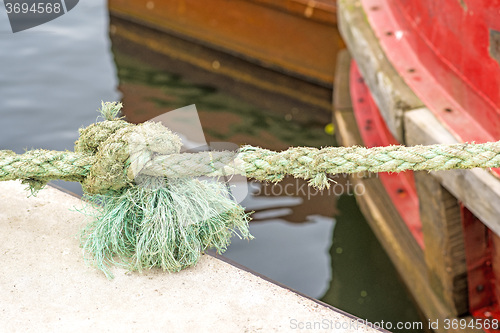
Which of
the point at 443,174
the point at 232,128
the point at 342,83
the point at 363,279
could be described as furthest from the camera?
the point at 232,128

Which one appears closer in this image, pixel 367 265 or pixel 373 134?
pixel 367 265

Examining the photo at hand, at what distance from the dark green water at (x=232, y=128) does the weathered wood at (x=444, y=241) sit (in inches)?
19.1

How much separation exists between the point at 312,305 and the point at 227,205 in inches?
12.6

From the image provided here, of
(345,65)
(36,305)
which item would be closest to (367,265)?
(345,65)

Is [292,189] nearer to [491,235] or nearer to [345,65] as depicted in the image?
[345,65]

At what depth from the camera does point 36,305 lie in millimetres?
1357

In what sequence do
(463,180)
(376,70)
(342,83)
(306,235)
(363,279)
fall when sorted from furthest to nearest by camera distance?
1. (342,83)
2. (306,235)
3. (363,279)
4. (376,70)
5. (463,180)

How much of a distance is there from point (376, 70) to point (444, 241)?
929 mm

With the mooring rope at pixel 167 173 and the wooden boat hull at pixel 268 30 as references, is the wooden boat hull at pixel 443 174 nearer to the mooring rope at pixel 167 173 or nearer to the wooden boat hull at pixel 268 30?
the mooring rope at pixel 167 173

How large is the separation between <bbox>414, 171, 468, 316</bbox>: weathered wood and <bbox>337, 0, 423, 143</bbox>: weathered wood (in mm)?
285

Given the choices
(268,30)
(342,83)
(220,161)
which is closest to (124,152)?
(220,161)

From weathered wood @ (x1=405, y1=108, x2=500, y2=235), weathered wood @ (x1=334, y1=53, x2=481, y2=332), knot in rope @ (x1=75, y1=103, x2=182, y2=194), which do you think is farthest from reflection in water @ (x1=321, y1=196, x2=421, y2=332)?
knot in rope @ (x1=75, y1=103, x2=182, y2=194)

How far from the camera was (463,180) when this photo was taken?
2008 mm

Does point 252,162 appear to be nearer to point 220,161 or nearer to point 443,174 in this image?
→ point 220,161
